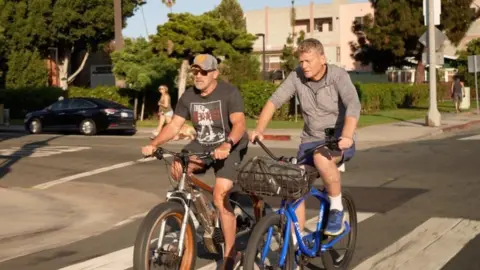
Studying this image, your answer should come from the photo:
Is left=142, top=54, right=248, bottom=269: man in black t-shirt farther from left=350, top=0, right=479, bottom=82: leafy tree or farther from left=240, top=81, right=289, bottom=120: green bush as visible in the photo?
left=350, top=0, right=479, bottom=82: leafy tree

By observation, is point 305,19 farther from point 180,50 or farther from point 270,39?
point 180,50

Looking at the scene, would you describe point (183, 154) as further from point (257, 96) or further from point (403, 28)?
point (403, 28)

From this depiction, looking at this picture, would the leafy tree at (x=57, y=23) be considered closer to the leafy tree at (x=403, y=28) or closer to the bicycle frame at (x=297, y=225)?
the leafy tree at (x=403, y=28)

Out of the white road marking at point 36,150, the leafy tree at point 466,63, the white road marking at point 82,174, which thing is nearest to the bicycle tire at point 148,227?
the white road marking at point 82,174

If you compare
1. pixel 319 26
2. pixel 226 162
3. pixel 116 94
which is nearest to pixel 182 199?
pixel 226 162

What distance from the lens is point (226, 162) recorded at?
18.9 feet

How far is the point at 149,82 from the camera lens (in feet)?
96.6

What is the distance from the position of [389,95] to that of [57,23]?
68.7 feet

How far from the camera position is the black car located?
23984 millimetres

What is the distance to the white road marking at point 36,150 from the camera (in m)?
17.2

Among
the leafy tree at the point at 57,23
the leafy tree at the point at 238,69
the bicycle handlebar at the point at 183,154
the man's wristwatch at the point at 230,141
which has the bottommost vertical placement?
the bicycle handlebar at the point at 183,154

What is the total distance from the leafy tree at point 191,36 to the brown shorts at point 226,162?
23.7m

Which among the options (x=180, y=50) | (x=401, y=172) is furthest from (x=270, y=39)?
(x=401, y=172)

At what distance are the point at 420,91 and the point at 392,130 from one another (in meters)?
20.5
